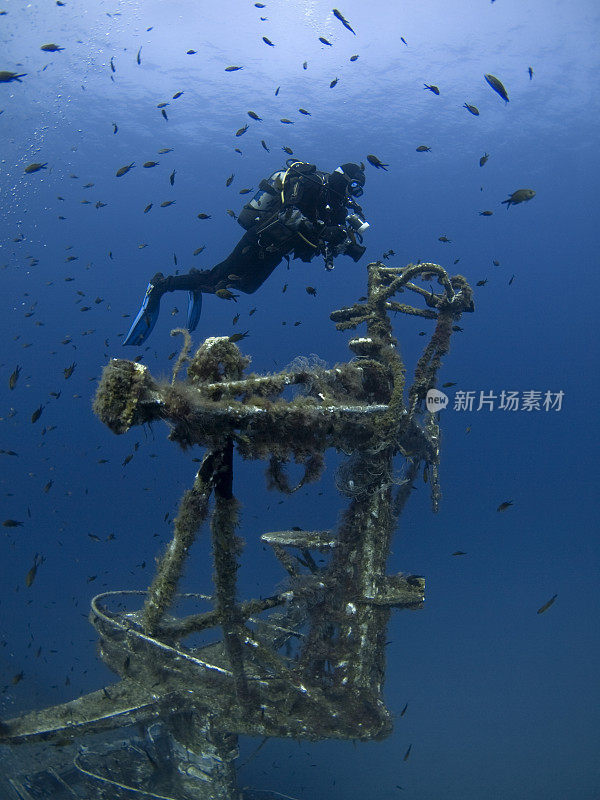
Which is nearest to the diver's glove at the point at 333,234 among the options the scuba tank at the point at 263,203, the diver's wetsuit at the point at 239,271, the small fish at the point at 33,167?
the scuba tank at the point at 263,203

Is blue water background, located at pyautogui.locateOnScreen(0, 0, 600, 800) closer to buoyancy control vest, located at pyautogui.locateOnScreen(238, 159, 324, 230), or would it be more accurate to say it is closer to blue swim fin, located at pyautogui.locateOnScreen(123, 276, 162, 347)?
blue swim fin, located at pyautogui.locateOnScreen(123, 276, 162, 347)

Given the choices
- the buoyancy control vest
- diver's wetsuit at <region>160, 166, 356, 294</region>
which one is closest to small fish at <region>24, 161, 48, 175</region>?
diver's wetsuit at <region>160, 166, 356, 294</region>

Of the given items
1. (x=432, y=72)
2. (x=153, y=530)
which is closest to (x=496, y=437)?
(x=432, y=72)

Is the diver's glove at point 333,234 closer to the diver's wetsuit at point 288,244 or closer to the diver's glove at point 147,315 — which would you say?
the diver's wetsuit at point 288,244

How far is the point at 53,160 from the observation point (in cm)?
4550

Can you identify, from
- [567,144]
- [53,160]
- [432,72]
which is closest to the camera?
[432,72]

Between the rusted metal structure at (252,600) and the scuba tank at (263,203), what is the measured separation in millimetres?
2606

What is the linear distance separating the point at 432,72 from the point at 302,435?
39697 millimetres

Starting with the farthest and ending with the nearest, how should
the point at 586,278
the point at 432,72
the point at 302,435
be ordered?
the point at 586,278, the point at 432,72, the point at 302,435

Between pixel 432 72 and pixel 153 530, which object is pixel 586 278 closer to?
pixel 432 72

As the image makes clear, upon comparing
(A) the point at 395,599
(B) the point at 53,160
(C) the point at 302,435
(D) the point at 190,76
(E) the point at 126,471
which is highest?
(D) the point at 190,76

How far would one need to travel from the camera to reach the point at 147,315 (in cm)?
964

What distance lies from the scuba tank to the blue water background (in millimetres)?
3264

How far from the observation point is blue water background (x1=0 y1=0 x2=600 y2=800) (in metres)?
24.8
